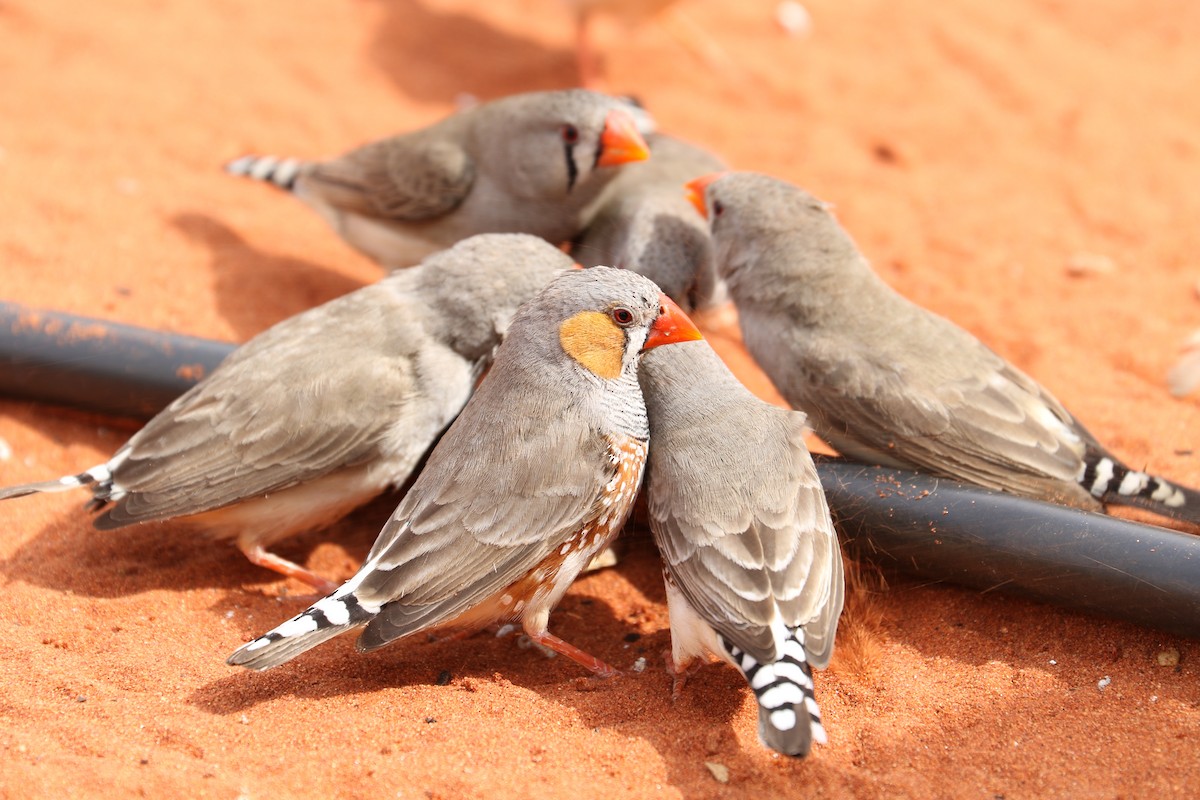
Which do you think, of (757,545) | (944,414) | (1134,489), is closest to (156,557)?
(757,545)

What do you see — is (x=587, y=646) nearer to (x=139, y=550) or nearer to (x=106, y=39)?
(x=139, y=550)

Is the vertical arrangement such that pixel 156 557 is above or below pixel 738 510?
below

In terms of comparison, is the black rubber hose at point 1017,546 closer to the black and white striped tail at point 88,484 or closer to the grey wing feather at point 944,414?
the grey wing feather at point 944,414

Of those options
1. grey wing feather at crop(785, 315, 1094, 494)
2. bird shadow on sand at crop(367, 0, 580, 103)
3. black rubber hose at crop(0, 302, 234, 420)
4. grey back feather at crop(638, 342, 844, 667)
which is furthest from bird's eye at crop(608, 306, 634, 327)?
bird shadow on sand at crop(367, 0, 580, 103)

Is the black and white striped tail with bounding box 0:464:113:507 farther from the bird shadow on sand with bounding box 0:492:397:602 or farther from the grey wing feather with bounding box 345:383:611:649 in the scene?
the grey wing feather with bounding box 345:383:611:649

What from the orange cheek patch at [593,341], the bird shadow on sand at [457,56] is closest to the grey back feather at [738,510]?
the orange cheek patch at [593,341]

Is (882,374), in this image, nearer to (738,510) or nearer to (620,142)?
(738,510)

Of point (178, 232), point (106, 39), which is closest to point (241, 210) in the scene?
point (178, 232)
